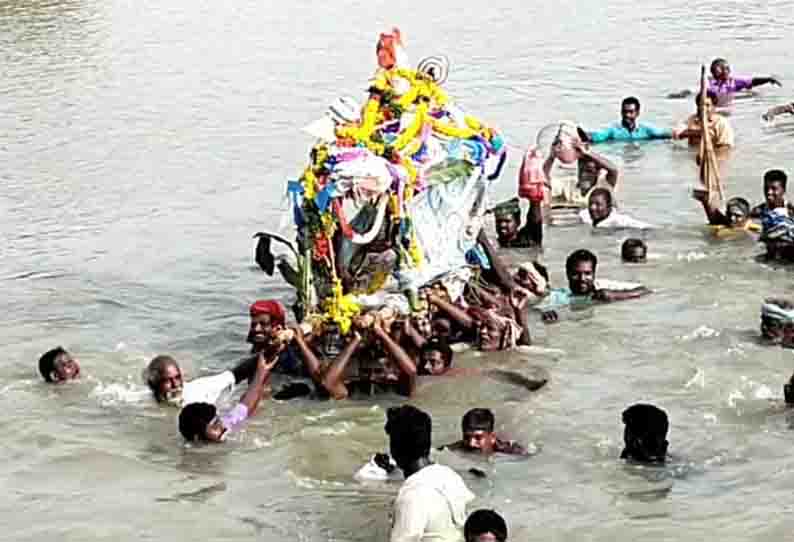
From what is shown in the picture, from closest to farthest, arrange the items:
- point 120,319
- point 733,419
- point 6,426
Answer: point 733,419 → point 6,426 → point 120,319

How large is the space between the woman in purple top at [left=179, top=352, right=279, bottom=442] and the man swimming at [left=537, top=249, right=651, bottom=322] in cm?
278

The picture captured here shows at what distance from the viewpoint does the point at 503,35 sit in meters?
28.1

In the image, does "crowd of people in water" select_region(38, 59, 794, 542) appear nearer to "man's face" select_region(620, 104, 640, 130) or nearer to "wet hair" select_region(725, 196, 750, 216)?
"wet hair" select_region(725, 196, 750, 216)

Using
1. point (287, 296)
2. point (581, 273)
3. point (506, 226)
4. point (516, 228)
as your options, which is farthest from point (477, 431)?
point (516, 228)

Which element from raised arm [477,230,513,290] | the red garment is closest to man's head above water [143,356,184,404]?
the red garment

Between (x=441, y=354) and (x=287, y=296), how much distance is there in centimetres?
315

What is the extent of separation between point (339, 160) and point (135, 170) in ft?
30.4

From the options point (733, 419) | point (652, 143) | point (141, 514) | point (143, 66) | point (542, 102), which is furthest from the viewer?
point (143, 66)

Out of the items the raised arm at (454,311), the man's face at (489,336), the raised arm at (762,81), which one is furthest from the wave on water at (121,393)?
the raised arm at (762,81)

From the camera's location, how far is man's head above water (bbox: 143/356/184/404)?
1056 centimetres

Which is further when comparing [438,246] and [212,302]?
[212,302]

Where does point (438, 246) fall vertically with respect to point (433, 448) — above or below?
above

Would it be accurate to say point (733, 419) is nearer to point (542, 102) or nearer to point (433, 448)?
point (433, 448)

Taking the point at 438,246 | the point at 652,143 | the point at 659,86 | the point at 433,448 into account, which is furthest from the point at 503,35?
the point at 433,448
